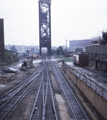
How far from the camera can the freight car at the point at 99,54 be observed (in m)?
31.7

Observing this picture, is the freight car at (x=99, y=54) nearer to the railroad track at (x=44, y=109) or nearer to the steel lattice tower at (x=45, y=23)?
the railroad track at (x=44, y=109)

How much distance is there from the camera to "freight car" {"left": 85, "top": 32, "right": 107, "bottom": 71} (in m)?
31.7

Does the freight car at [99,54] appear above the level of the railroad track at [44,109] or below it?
above

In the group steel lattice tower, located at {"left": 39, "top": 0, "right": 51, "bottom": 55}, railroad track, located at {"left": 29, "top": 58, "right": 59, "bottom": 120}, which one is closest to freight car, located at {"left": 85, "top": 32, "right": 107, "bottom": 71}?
railroad track, located at {"left": 29, "top": 58, "right": 59, "bottom": 120}

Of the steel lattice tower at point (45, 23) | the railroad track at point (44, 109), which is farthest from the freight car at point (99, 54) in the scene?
the steel lattice tower at point (45, 23)

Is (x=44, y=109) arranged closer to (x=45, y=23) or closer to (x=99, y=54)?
(x=99, y=54)

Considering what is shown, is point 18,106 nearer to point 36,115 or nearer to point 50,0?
point 36,115

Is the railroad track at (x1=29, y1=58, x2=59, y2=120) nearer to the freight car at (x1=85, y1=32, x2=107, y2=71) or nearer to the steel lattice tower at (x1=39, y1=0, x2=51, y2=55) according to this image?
the freight car at (x1=85, y1=32, x2=107, y2=71)

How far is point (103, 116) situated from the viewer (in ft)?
34.0

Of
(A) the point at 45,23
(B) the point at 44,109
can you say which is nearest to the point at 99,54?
(B) the point at 44,109

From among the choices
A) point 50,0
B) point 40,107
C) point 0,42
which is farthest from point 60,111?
point 50,0

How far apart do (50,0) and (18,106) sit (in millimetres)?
88726

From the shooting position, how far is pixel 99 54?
37281 millimetres

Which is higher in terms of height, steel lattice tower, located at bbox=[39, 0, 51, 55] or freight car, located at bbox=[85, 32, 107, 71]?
steel lattice tower, located at bbox=[39, 0, 51, 55]
